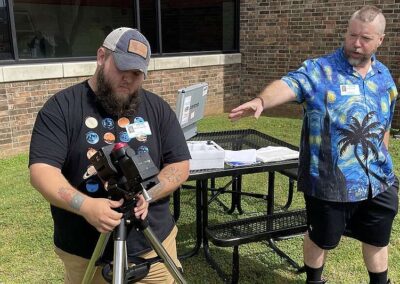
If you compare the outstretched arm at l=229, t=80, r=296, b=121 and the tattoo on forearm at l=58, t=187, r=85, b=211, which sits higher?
the outstretched arm at l=229, t=80, r=296, b=121

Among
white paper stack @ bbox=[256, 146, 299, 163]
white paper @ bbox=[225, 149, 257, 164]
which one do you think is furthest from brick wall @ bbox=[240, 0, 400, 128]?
white paper @ bbox=[225, 149, 257, 164]

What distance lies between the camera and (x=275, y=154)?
325cm

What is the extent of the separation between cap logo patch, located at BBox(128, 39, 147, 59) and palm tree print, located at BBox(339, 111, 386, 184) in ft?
3.96

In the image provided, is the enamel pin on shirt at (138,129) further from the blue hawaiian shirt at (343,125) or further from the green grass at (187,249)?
the green grass at (187,249)

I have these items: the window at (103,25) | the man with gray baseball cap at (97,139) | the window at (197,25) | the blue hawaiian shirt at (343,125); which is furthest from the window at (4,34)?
the blue hawaiian shirt at (343,125)

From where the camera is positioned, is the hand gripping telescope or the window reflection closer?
the hand gripping telescope

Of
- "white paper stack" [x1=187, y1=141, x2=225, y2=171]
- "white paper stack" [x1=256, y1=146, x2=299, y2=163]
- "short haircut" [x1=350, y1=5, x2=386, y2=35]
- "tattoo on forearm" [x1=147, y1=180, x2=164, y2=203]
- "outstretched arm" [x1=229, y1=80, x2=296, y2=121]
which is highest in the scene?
"short haircut" [x1=350, y1=5, x2=386, y2=35]

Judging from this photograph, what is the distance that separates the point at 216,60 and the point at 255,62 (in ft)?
2.72

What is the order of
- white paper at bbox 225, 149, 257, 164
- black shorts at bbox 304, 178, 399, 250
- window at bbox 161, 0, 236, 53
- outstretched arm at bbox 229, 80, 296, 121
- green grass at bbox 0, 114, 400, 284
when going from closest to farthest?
1. outstretched arm at bbox 229, 80, 296, 121
2. black shorts at bbox 304, 178, 399, 250
3. white paper at bbox 225, 149, 257, 164
4. green grass at bbox 0, 114, 400, 284
5. window at bbox 161, 0, 236, 53

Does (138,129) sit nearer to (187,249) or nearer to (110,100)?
(110,100)

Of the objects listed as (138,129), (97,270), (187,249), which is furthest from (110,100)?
(187,249)

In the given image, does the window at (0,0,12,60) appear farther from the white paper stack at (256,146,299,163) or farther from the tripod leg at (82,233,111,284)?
the tripod leg at (82,233,111,284)

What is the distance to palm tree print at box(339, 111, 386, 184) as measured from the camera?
Result: 242 centimetres

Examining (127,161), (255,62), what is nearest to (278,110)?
(255,62)
